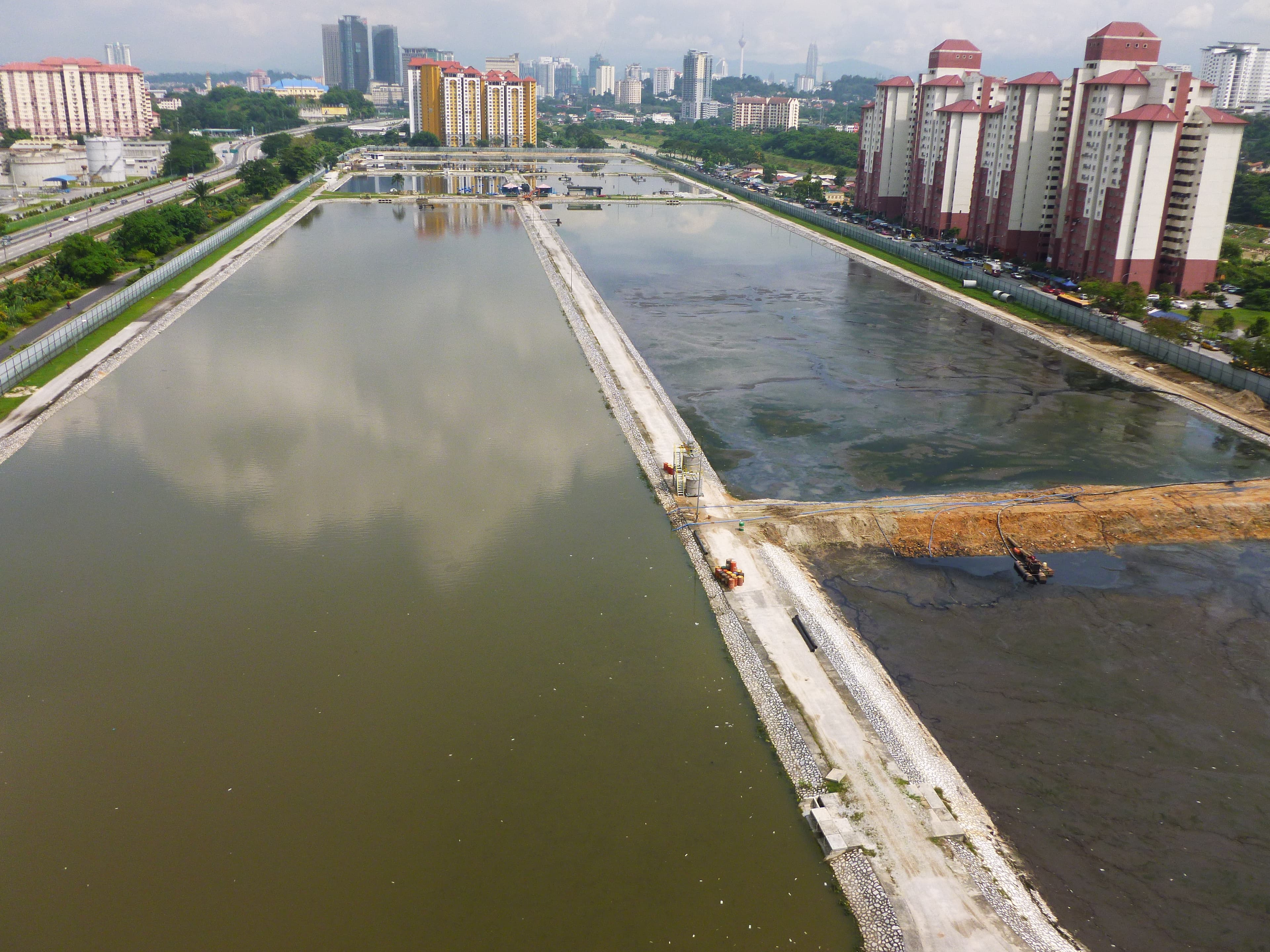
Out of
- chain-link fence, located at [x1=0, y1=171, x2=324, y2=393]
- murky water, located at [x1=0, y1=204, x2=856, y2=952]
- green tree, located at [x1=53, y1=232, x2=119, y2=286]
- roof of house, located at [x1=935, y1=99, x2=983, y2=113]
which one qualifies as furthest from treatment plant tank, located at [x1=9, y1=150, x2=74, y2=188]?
roof of house, located at [x1=935, y1=99, x2=983, y2=113]

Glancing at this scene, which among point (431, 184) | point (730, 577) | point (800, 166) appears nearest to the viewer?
point (730, 577)

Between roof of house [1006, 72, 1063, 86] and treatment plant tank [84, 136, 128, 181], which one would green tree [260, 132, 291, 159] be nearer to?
treatment plant tank [84, 136, 128, 181]

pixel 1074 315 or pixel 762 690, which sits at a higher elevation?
pixel 1074 315

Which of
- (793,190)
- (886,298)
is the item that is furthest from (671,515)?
(793,190)

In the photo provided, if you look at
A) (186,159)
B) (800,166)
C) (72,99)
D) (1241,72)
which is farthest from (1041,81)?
(1241,72)

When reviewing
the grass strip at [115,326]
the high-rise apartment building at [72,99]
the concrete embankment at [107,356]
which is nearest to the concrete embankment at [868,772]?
the concrete embankment at [107,356]

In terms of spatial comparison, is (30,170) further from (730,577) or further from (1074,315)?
(730,577)

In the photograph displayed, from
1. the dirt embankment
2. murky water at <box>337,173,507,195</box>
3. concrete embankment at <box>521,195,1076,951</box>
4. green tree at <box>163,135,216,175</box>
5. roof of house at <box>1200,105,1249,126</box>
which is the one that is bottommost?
concrete embankment at <box>521,195,1076,951</box>
